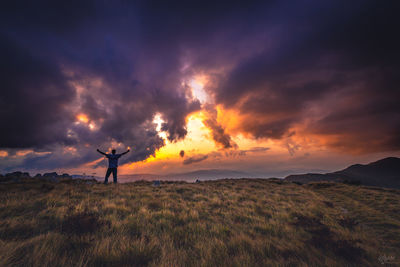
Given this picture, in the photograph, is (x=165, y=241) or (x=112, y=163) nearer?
(x=165, y=241)

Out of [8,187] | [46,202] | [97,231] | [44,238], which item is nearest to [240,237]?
[97,231]

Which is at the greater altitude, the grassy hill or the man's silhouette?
the man's silhouette

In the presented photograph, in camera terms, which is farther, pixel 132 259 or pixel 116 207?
pixel 116 207

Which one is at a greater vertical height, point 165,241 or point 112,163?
point 112,163

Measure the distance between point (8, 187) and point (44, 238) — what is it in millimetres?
9890

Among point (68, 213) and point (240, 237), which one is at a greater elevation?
point (68, 213)

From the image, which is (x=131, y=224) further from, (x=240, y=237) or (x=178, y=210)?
(x=240, y=237)

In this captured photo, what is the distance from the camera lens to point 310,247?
15.9 ft

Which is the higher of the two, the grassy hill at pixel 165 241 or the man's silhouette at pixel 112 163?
the man's silhouette at pixel 112 163

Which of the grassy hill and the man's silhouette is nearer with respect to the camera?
the grassy hill

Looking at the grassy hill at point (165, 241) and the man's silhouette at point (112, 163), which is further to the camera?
the man's silhouette at point (112, 163)

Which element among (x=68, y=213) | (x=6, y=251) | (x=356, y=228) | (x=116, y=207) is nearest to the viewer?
(x=6, y=251)

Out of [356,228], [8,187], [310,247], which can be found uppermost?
[8,187]

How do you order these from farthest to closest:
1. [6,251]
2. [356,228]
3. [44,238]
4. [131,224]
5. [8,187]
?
[8,187]
[356,228]
[131,224]
[44,238]
[6,251]
